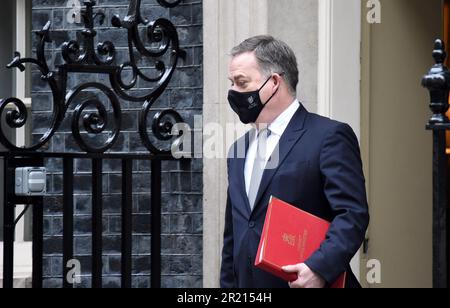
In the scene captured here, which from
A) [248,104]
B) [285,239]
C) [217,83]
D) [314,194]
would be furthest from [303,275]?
[217,83]

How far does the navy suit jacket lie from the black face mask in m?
0.15

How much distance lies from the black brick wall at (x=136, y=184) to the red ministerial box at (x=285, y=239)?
243 cm

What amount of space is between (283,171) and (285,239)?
1.19 feet

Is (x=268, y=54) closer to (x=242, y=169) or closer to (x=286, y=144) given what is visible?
(x=286, y=144)

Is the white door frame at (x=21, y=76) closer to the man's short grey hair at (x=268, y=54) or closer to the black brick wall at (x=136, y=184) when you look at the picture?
the black brick wall at (x=136, y=184)

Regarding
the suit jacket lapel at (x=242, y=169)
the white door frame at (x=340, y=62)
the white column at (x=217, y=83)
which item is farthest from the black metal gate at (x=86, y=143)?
the suit jacket lapel at (x=242, y=169)

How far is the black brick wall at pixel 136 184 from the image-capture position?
22.5 feet

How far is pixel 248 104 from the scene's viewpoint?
4699 mm

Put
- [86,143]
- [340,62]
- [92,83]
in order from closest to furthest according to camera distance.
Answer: [92,83], [86,143], [340,62]

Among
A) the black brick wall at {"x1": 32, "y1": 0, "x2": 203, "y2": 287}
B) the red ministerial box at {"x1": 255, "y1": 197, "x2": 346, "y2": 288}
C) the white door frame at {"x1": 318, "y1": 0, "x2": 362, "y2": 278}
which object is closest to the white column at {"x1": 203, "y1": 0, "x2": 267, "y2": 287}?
the black brick wall at {"x1": 32, "y1": 0, "x2": 203, "y2": 287}

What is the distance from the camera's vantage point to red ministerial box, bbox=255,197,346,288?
14.0 feet
